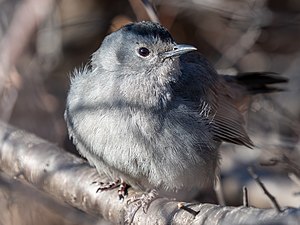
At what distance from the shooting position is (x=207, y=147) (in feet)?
19.2

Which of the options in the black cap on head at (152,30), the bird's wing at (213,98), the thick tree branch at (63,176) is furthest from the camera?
the bird's wing at (213,98)

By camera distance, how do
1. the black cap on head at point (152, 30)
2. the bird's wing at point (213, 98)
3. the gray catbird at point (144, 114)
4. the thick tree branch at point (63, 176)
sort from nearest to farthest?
the thick tree branch at point (63, 176) → the gray catbird at point (144, 114) → the black cap on head at point (152, 30) → the bird's wing at point (213, 98)

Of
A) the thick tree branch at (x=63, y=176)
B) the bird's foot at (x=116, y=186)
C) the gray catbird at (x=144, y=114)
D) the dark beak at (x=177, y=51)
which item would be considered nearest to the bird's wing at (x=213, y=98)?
the gray catbird at (x=144, y=114)

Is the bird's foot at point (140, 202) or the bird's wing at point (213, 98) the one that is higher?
the bird's wing at point (213, 98)

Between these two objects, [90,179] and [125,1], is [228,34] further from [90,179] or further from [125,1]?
[90,179]

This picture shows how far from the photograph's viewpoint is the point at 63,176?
590 cm

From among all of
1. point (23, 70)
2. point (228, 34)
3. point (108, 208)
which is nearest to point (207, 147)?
point (108, 208)

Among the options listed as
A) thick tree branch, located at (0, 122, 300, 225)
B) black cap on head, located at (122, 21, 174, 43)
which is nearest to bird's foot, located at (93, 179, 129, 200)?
thick tree branch, located at (0, 122, 300, 225)

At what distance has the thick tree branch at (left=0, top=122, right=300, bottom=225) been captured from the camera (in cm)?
513

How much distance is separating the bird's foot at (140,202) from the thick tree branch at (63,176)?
42 mm

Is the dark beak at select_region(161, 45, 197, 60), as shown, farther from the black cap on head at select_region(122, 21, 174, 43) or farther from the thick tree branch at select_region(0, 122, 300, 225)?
the thick tree branch at select_region(0, 122, 300, 225)

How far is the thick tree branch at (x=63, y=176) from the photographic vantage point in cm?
513

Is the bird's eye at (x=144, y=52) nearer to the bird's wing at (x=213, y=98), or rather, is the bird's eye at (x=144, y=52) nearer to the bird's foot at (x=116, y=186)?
the bird's wing at (x=213, y=98)

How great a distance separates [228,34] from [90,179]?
398 cm
